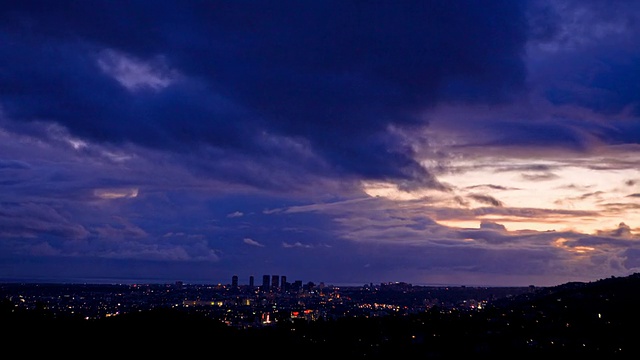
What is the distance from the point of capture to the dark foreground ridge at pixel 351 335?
6819cm

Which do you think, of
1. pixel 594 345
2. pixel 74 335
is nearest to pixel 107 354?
pixel 74 335

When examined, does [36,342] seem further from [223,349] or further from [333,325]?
[333,325]

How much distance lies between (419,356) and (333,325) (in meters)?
32.9

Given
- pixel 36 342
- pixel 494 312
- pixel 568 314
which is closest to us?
pixel 36 342

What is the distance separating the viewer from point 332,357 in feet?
280

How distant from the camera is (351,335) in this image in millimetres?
111250

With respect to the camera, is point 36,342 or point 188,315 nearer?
point 36,342

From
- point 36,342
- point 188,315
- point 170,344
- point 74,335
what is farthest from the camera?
point 188,315

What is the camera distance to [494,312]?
15075 cm

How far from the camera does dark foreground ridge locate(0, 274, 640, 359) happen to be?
6819 cm

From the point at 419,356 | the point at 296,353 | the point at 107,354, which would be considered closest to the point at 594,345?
the point at 419,356

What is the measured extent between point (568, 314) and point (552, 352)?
54896 mm

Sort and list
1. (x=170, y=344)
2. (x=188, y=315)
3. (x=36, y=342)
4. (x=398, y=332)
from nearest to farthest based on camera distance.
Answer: (x=36, y=342), (x=170, y=344), (x=188, y=315), (x=398, y=332)

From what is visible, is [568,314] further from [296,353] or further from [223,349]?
[223,349]
